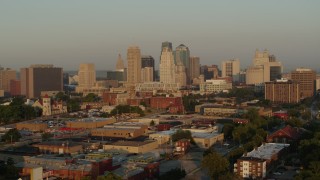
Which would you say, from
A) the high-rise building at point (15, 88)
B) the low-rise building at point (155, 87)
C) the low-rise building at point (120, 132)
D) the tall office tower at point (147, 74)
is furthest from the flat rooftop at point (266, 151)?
the tall office tower at point (147, 74)

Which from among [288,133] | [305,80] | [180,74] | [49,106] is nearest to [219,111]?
[49,106]

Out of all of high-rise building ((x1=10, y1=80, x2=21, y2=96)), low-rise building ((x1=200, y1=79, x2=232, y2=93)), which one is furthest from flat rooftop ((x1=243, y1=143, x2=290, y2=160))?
high-rise building ((x1=10, y1=80, x2=21, y2=96))

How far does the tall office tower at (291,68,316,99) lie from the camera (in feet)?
161

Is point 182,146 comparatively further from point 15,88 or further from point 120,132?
point 15,88

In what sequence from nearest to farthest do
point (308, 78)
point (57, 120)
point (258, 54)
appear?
point (57, 120) < point (308, 78) < point (258, 54)

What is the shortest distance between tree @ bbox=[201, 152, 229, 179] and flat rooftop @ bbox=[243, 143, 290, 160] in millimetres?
1922

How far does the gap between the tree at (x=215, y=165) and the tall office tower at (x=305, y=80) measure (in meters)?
36.0

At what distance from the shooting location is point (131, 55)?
59.9 meters

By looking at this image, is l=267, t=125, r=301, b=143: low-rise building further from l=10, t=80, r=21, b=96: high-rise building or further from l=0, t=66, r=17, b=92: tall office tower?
l=0, t=66, r=17, b=92: tall office tower

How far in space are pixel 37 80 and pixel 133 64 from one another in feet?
39.0

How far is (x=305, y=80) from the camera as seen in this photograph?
49562 millimetres

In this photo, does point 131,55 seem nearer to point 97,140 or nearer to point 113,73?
point 113,73

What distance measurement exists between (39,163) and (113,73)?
214 feet

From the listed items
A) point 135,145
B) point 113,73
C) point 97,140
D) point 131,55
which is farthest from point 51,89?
point 135,145
